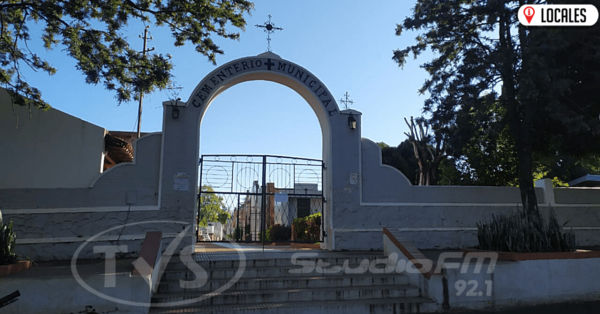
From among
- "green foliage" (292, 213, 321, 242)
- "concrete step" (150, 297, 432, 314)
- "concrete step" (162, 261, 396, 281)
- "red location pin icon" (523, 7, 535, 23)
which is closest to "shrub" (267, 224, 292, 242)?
"green foliage" (292, 213, 321, 242)

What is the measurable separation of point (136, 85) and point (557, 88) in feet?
29.8

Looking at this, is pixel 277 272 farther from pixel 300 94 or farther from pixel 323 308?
pixel 300 94

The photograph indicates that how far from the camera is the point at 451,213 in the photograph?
440 inches

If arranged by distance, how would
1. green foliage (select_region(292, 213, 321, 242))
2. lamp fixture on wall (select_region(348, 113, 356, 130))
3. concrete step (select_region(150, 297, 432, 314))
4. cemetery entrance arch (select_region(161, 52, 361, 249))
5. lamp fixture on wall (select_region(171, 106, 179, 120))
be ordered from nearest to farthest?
concrete step (select_region(150, 297, 432, 314)) < cemetery entrance arch (select_region(161, 52, 361, 249)) < lamp fixture on wall (select_region(171, 106, 179, 120)) < lamp fixture on wall (select_region(348, 113, 356, 130)) < green foliage (select_region(292, 213, 321, 242))

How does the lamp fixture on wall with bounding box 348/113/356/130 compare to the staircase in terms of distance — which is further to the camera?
the lamp fixture on wall with bounding box 348/113/356/130

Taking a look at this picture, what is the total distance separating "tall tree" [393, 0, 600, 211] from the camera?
941 cm

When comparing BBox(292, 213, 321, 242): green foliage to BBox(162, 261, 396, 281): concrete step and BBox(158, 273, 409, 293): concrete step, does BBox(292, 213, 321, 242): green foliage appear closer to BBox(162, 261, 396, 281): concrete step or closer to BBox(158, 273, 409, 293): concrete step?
BBox(162, 261, 396, 281): concrete step

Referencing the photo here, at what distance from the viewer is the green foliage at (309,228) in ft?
55.3

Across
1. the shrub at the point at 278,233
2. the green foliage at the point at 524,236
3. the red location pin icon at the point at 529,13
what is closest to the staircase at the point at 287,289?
the green foliage at the point at 524,236

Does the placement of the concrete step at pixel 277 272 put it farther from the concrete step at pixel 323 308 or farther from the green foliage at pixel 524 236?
the green foliage at pixel 524 236

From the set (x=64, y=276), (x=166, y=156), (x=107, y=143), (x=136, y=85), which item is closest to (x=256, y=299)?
(x=64, y=276)

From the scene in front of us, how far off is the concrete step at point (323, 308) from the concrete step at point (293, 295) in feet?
0.50

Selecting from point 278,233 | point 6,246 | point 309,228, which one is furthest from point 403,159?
point 6,246

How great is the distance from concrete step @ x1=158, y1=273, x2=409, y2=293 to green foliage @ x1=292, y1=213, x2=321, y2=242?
340 inches
